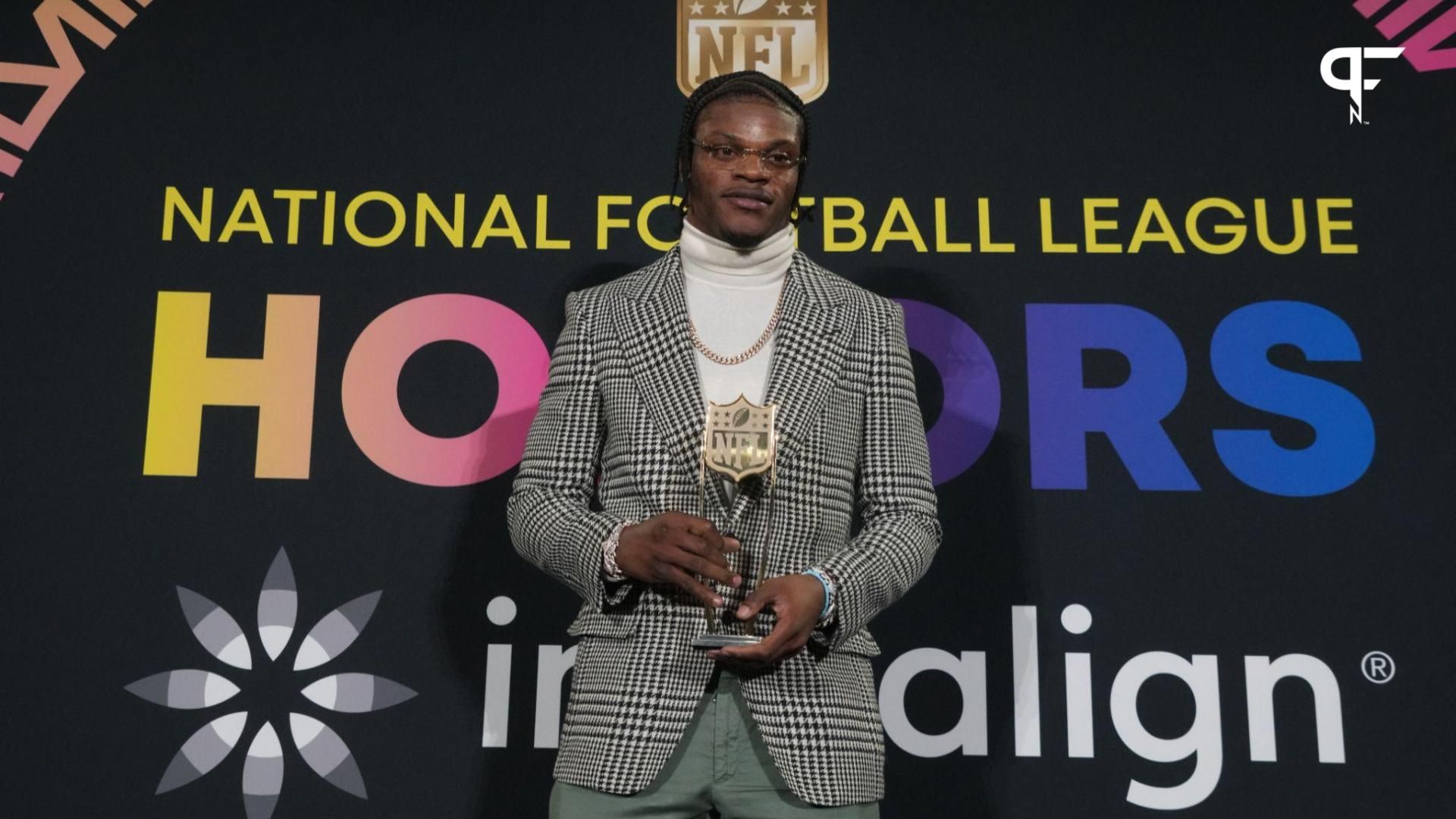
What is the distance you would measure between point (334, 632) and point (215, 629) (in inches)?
8.6

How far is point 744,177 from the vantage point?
206 cm

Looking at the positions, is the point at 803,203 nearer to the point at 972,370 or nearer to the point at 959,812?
the point at 972,370

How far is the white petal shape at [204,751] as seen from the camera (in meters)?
2.74

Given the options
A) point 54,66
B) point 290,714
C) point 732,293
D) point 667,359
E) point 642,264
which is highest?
point 54,66

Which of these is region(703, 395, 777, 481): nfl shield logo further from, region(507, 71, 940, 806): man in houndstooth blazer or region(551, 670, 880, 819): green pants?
region(551, 670, 880, 819): green pants

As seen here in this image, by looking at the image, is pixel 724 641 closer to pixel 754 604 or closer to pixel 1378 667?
pixel 754 604

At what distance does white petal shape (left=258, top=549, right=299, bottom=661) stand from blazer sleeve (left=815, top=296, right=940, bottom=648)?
124 cm

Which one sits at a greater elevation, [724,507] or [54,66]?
[54,66]

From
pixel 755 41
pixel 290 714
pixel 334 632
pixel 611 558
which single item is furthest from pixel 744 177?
pixel 290 714

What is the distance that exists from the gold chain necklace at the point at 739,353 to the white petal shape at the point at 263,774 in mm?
1278

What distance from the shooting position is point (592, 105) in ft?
10.0

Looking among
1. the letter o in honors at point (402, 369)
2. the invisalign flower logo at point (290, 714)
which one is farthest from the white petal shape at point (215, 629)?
the letter o in honors at point (402, 369)

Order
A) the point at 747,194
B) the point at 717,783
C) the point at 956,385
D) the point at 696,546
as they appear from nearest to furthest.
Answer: the point at 696,546 → the point at 717,783 → the point at 747,194 → the point at 956,385

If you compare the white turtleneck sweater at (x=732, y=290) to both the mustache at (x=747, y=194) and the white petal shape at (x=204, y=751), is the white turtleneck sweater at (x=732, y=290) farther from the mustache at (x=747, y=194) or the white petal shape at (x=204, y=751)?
the white petal shape at (x=204, y=751)
